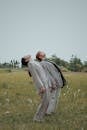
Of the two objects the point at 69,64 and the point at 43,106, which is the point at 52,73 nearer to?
the point at 43,106

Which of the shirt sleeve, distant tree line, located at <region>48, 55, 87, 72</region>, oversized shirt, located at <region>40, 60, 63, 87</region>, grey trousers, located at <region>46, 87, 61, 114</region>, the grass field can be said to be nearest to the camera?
the grass field

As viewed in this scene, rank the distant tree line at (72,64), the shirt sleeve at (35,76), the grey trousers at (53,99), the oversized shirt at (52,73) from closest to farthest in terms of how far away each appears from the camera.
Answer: the shirt sleeve at (35,76) → the oversized shirt at (52,73) → the grey trousers at (53,99) → the distant tree line at (72,64)

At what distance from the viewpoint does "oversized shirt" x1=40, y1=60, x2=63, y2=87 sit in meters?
11.4

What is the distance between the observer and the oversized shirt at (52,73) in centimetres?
1138

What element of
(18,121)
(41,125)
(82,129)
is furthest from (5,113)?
(82,129)

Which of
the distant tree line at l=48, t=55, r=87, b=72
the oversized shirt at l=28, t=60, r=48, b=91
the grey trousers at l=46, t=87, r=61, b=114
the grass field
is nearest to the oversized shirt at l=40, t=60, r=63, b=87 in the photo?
the grey trousers at l=46, t=87, r=61, b=114

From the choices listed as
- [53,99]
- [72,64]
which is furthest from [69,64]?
[53,99]

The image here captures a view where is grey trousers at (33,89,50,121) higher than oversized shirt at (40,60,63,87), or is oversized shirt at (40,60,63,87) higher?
oversized shirt at (40,60,63,87)

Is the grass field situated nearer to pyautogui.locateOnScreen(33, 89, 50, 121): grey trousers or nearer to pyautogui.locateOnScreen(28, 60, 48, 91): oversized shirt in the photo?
pyautogui.locateOnScreen(33, 89, 50, 121): grey trousers

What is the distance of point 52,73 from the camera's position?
11.4 meters

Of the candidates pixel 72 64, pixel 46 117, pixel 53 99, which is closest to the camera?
pixel 46 117

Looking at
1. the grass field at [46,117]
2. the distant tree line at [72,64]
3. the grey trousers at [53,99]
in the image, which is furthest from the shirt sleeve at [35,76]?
the distant tree line at [72,64]

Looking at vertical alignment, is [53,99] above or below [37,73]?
below

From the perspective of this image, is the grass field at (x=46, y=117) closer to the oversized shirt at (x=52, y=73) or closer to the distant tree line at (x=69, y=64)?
the oversized shirt at (x=52, y=73)
